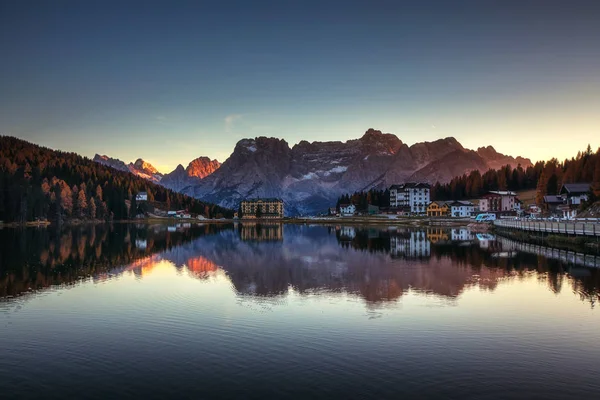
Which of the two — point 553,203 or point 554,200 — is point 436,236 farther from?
point 554,200

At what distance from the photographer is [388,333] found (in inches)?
958

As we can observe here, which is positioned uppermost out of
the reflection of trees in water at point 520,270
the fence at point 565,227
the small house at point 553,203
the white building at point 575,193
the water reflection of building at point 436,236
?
the white building at point 575,193

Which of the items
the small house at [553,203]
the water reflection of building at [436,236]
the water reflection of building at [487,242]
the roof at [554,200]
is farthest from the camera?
the roof at [554,200]

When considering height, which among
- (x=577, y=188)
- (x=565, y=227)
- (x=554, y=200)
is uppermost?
(x=577, y=188)

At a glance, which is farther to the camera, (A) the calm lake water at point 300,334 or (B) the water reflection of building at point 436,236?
(B) the water reflection of building at point 436,236

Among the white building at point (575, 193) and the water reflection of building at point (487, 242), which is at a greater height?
the white building at point (575, 193)

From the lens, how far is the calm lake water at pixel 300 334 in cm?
1719

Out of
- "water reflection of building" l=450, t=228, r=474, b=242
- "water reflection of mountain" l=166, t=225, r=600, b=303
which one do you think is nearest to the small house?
"water reflection of building" l=450, t=228, r=474, b=242

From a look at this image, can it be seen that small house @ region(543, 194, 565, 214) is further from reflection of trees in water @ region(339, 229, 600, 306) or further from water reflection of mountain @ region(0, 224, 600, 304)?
reflection of trees in water @ region(339, 229, 600, 306)

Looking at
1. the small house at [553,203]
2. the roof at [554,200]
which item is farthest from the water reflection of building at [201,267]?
the roof at [554,200]

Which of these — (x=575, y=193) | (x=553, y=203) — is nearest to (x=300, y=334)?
(x=575, y=193)

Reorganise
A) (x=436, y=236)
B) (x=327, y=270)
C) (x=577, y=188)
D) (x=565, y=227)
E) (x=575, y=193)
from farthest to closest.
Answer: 1. (x=577, y=188)
2. (x=575, y=193)
3. (x=436, y=236)
4. (x=565, y=227)
5. (x=327, y=270)

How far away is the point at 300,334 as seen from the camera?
2414 cm

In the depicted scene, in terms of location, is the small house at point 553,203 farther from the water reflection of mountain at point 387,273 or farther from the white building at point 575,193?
the water reflection of mountain at point 387,273
